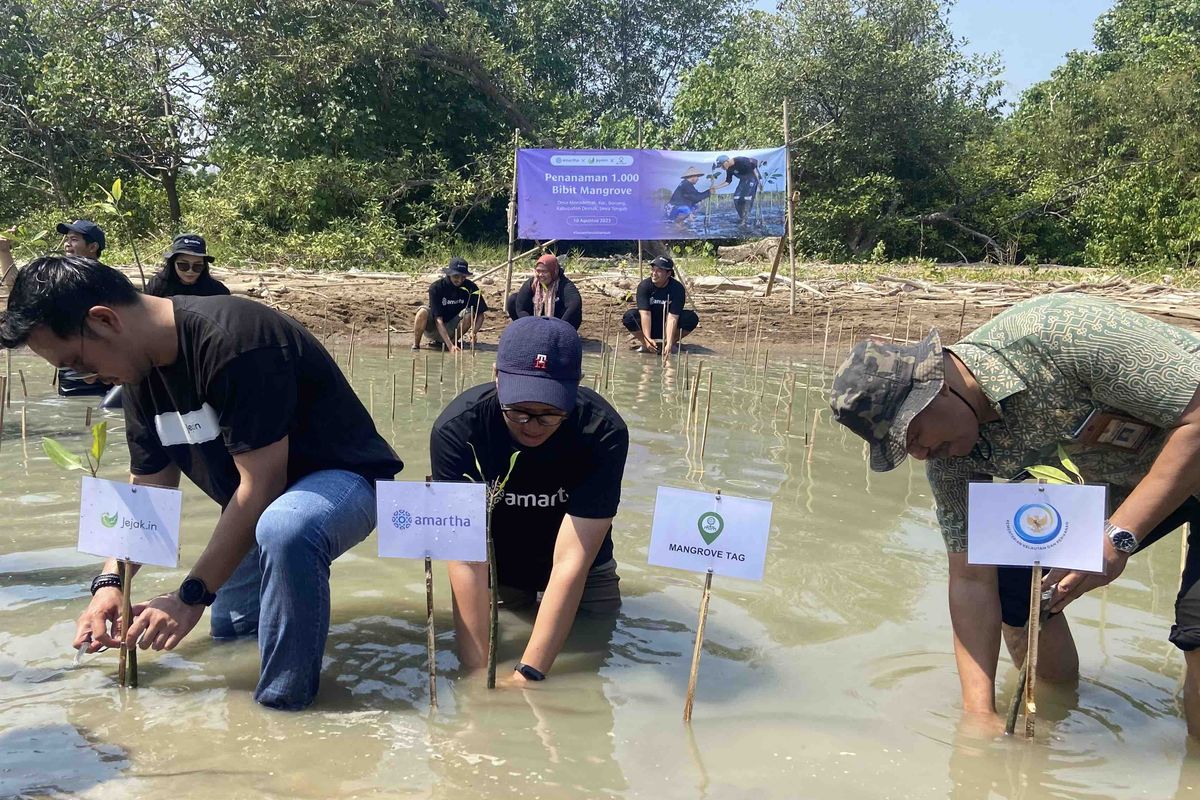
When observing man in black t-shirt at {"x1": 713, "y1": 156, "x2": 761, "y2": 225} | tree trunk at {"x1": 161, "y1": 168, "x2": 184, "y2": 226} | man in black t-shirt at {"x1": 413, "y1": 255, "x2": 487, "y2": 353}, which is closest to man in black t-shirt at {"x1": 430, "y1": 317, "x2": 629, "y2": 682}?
man in black t-shirt at {"x1": 413, "y1": 255, "x2": 487, "y2": 353}

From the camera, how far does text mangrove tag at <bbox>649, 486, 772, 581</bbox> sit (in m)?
2.93

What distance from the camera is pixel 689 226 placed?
11938 mm

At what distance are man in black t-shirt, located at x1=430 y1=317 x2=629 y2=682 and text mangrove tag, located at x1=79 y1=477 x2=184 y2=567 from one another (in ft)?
2.69

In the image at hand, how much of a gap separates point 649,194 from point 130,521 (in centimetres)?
937

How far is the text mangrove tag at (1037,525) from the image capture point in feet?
8.80

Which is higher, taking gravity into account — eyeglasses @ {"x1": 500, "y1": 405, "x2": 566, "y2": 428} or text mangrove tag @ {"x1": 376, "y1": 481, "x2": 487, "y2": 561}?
eyeglasses @ {"x1": 500, "y1": 405, "x2": 566, "y2": 428}

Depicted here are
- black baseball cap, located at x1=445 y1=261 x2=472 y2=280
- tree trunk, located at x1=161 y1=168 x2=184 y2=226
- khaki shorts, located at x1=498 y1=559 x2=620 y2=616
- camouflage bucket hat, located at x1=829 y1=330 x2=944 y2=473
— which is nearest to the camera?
camouflage bucket hat, located at x1=829 y1=330 x2=944 y2=473

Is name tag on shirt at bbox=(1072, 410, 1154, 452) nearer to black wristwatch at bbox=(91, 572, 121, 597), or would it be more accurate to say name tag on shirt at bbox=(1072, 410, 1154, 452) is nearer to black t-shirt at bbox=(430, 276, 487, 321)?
black wristwatch at bbox=(91, 572, 121, 597)

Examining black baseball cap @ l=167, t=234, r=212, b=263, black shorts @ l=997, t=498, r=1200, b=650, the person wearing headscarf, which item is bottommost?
black shorts @ l=997, t=498, r=1200, b=650

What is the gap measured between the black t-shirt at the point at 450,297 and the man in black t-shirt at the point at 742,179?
3.14 m

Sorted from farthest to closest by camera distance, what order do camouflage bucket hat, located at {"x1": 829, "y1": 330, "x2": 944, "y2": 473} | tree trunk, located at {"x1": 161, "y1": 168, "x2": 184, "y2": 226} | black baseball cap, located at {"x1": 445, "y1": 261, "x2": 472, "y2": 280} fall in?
tree trunk, located at {"x1": 161, "y1": 168, "x2": 184, "y2": 226}, black baseball cap, located at {"x1": 445, "y1": 261, "x2": 472, "y2": 280}, camouflage bucket hat, located at {"x1": 829, "y1": 330, "x2": 944, "y2": 473}

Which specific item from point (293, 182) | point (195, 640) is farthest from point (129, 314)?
point (293, 182)

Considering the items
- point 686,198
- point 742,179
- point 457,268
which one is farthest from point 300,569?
point 742,179

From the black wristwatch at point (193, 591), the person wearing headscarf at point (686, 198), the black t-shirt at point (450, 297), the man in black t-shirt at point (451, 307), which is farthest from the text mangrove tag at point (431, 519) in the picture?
the person wearing headscarf at point (686, 198)
